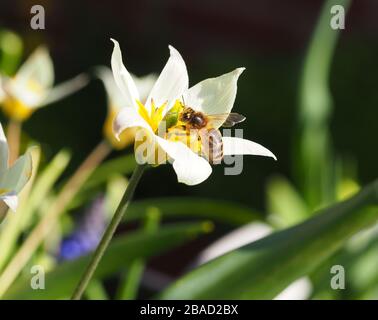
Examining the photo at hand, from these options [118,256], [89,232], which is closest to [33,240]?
[118,256]

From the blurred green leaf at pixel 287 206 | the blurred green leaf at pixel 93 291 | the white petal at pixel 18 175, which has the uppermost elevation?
the white petal at pixel 18 175

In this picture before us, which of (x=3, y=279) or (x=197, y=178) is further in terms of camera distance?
(x=3, y=279)

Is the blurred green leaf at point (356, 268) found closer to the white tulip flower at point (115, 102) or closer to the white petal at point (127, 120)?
the white tulip flower at point (115, 102)

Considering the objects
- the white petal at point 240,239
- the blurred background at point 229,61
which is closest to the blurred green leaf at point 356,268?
the white petal at point 240,239

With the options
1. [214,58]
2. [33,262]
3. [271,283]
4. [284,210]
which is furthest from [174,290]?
[214,58]

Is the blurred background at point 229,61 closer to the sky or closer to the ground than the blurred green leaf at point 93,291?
closer to the sky

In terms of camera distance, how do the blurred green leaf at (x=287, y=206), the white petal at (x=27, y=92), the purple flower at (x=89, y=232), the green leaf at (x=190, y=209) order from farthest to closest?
1. the blurred green leaf at (x=287, y=206)
2. the green leaf at (x=190, y=209)
3. the purple flower at (x=89, y=232)
4. the white petal at (x=27, y=92)

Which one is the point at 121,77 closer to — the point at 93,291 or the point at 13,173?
the point at 13,173

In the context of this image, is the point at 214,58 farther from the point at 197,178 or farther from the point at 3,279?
the point at 197,178
